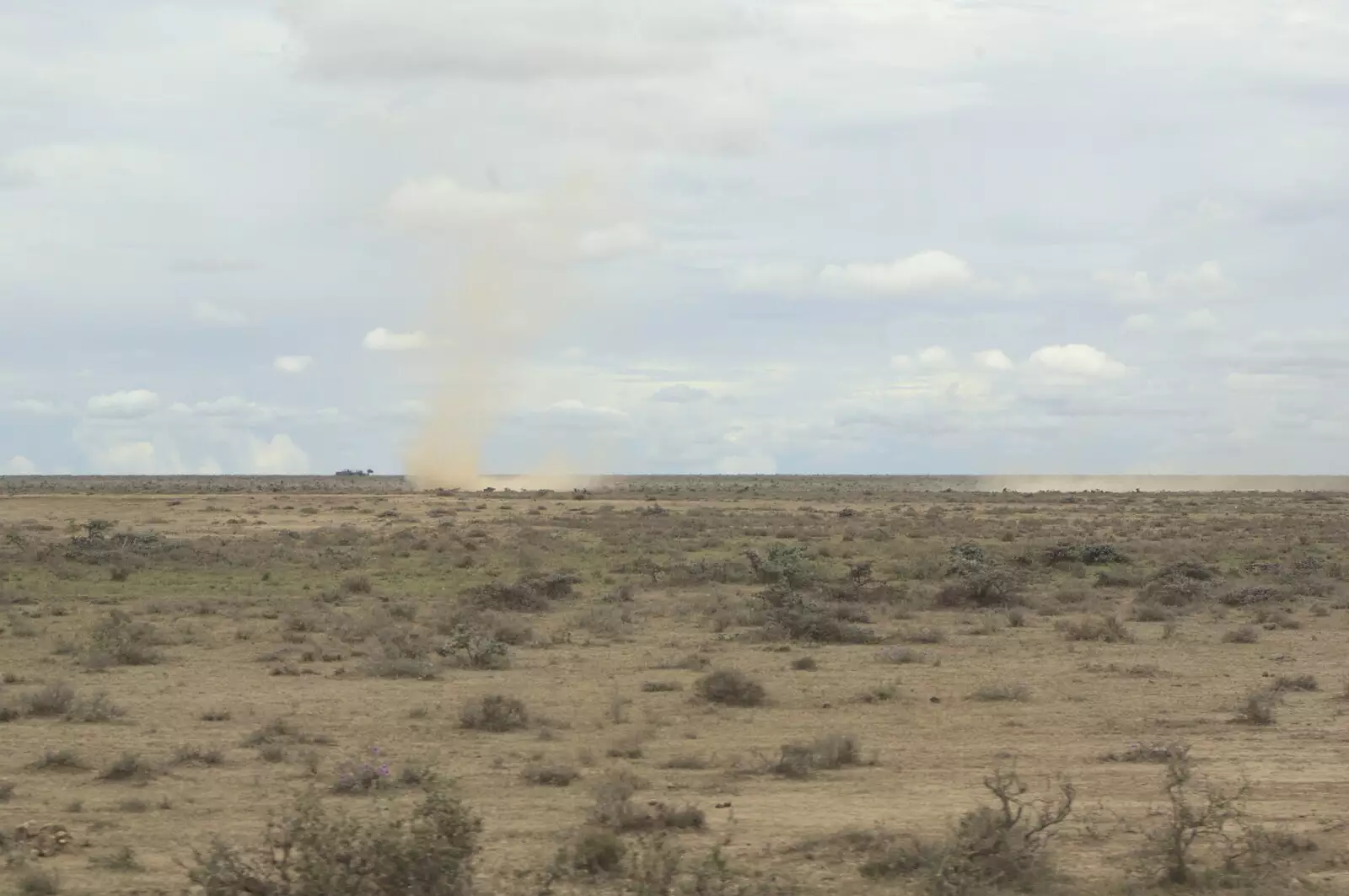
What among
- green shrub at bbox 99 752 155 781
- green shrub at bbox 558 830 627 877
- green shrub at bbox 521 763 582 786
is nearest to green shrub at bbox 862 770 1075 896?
green shrub at bbox 558 830 627 877

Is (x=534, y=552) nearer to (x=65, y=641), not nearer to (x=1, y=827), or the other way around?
(x=65, y=641)

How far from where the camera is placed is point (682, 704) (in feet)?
63.6

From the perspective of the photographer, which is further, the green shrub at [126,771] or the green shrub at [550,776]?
the green shrub at [126,771]

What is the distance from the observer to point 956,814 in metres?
12.8

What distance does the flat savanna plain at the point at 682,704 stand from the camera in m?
11.8

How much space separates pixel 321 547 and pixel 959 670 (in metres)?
31.5

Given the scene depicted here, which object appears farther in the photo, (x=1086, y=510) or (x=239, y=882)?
(x=1086, y=510)

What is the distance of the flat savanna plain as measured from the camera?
11836 mm

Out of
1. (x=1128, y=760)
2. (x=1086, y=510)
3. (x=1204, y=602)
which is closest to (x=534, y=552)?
(x=1204, y=602)

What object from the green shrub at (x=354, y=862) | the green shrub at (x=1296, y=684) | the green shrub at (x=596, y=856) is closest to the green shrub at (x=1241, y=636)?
the green shrub at (x=1296, y=684)

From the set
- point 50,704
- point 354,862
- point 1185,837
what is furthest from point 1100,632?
point 354,862

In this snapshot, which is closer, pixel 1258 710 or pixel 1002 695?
pixel 1258 710

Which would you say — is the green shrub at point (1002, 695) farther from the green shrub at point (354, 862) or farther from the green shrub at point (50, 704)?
the green shrub at point (50, 704)

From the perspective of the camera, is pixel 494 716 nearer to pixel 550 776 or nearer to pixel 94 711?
pixel 550 776
